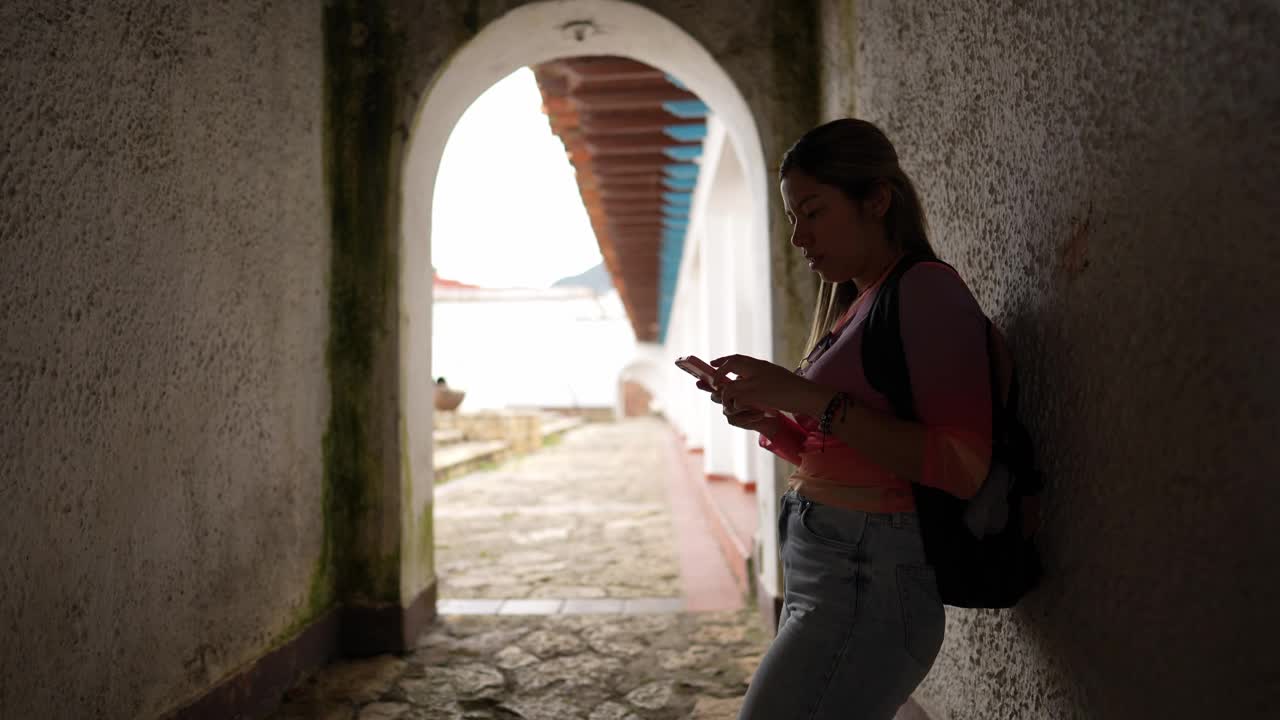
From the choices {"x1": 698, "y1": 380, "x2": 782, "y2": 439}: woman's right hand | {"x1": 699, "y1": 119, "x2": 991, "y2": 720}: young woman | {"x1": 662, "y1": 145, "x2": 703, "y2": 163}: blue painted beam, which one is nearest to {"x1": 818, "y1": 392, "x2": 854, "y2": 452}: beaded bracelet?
{"x1": 699, "y1": 119, "x2": 991, "y2": 720}: young woman

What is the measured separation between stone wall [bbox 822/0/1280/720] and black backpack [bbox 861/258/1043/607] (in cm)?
12

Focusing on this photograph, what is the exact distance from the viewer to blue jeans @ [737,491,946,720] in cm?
119

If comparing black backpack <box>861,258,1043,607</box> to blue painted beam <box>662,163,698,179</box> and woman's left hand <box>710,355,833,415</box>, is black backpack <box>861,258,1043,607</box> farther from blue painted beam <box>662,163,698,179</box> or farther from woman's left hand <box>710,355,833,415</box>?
blue painted beam <box>662,163,698,179</box>

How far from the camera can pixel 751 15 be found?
11.1 feet

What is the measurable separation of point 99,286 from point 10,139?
395mm

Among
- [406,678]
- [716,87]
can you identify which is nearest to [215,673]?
[406,678]

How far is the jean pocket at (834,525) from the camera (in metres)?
1.26

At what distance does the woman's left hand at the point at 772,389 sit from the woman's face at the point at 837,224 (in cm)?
25

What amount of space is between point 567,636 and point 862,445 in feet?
8.95

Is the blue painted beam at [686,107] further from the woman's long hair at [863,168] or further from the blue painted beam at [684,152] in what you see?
the woman's long hair at [863,168]

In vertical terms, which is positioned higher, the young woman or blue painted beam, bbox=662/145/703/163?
blue painted beam, bbox=662/145/703/163

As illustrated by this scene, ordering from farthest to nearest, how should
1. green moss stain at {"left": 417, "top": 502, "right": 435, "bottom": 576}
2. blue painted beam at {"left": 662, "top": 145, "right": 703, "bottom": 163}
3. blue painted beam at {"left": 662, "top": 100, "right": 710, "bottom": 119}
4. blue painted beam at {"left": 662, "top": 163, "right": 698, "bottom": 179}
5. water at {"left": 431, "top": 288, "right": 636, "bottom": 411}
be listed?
water at {"left": 431, "top": 288, "right": 636, "bottom": 411} < blue painted beam at {"left": 662, "top": 163, "right": 698, "bottom": 179} < blue painted beam at {"left": 662, "top": 145, "right": 703, "bottom": 163} < blue painted beam at {"left": 662, "top": 100, "right": 710, "bottom": 119} < green moss stain at {"left": 417, "top": 502, "right": 435, "bottom": 576}

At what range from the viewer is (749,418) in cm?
140

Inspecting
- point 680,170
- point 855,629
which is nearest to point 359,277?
point 855,629
